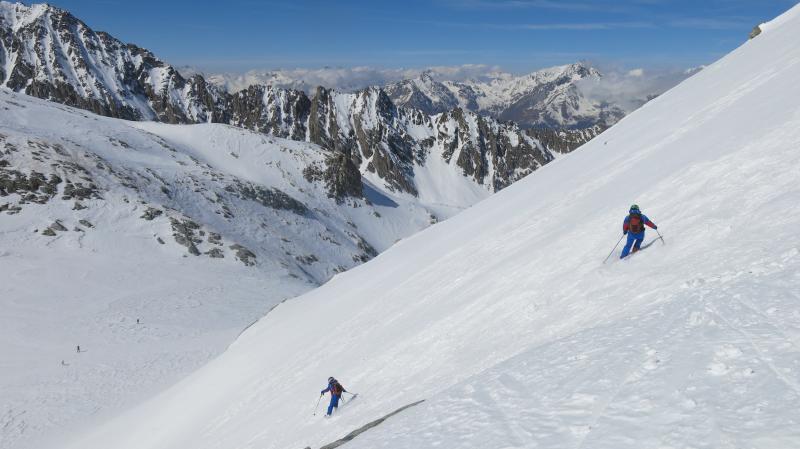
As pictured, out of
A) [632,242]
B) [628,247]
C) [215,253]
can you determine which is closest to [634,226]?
[632,242]

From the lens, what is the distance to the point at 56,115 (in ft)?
288

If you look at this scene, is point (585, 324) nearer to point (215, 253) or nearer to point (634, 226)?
point (634, 226)

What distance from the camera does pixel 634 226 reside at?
41.3ft

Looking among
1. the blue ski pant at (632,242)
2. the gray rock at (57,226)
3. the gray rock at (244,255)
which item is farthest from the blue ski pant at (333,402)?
the gray rock at (57,226)

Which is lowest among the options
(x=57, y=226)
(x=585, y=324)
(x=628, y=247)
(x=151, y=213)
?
(x=585, y=324)

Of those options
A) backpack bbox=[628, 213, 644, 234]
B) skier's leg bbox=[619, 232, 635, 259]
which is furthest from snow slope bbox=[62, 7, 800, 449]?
backpack bbox=[628, 213, 644, 234]

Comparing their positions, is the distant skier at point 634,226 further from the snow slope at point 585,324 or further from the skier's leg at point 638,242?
the snow slope at point 585,324

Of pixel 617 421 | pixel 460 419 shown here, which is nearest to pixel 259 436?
pixel 460 419

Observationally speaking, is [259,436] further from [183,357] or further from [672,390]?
[183,357]

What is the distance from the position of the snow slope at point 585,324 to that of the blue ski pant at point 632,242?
15.4 inches

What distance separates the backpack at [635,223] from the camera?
1242cm

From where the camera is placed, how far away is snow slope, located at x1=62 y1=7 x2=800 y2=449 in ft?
19.2

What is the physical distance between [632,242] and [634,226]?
0.46m

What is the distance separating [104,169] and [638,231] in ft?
257
